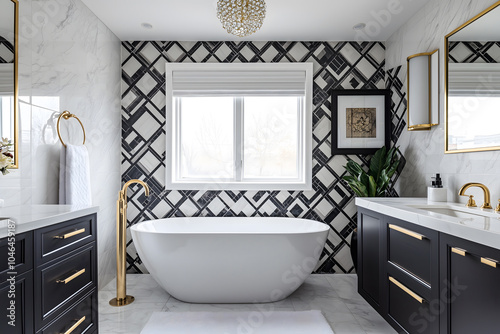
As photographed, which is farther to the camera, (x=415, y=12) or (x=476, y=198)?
(x=415, y=12)

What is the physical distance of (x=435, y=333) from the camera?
1.63 m

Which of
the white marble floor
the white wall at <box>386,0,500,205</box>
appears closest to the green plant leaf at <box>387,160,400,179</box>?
the white wall at <box>386,0,500,205</box>

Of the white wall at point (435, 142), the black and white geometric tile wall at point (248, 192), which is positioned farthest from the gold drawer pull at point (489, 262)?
the black and white geometric tile wall at point (248, 192)

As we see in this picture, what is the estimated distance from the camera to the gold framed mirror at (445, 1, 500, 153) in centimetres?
193

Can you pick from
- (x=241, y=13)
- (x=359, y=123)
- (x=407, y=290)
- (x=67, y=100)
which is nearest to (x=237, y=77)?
(x=241, y=13)

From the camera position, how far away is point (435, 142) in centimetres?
255

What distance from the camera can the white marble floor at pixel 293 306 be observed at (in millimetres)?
2250

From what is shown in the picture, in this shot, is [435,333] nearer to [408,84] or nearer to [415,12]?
[408,84]

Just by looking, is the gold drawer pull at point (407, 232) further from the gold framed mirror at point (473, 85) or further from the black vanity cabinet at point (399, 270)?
the gold framed mirror at point (473, 85)

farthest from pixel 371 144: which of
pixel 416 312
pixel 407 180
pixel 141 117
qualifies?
pixel 141 117

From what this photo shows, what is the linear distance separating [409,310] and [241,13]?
212cm

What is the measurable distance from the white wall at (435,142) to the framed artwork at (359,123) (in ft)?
0.94

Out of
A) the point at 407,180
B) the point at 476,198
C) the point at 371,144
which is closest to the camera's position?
the point at 476,198

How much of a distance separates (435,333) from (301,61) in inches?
104
